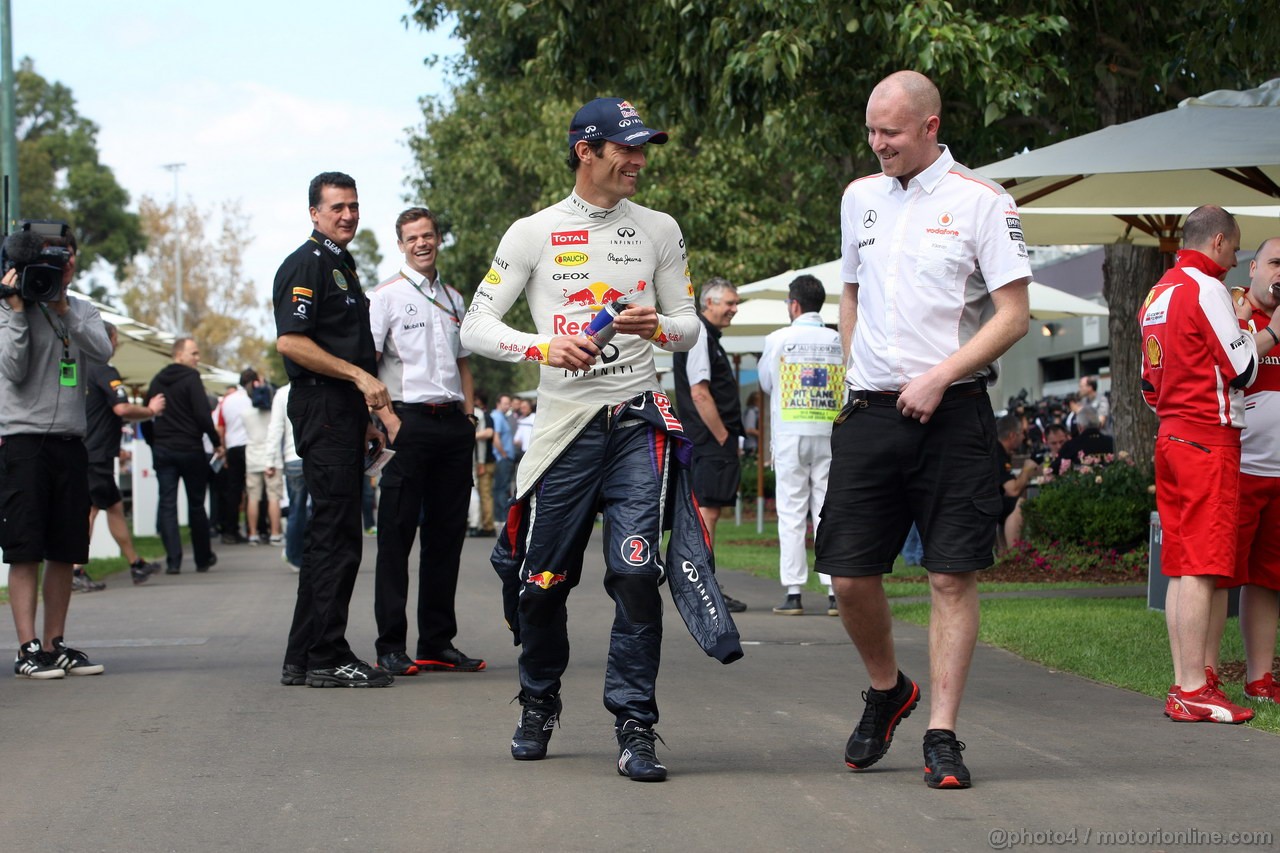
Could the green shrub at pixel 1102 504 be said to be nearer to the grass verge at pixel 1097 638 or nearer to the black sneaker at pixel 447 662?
the grass verge at pixel 1097 638

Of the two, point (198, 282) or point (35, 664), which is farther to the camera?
point (198, 282)

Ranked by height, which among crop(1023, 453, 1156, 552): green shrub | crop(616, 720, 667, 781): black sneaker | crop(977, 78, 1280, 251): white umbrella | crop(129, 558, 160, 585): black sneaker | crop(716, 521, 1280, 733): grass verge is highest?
crop(977, 78, 1280, 251): white umbrella

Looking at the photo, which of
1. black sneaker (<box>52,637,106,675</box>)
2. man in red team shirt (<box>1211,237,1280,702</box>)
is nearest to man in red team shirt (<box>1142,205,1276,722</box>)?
man in red team shirt (<box>1211,237,1280,702</box>)

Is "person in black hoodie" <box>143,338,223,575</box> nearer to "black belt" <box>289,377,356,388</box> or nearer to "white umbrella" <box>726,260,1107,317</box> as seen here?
"white umbrella" <box>726,260,1107,317</box>

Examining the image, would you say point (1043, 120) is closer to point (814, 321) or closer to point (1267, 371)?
point (814, 321)

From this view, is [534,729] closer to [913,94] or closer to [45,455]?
[913,94]

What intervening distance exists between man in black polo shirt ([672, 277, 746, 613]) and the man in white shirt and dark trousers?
39cm

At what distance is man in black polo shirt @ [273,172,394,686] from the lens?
24.2 feet

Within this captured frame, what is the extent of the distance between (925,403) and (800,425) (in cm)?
573

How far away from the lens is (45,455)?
8031 millimetres

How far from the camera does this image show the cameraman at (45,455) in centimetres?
793

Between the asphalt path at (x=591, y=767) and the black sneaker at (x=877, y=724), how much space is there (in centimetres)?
7

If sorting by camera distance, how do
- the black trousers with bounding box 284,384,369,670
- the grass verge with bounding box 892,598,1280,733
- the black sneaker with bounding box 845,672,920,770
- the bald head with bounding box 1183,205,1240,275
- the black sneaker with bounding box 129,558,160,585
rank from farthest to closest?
the black sneaker with bounding box 129,558,160,585, the black trousers with bounding box 284,384,369,670, the grass verge with bounding box 892,598,1280,733, the bald head with bounding box 1183,205,1240,275, the black sneaker with bounding box 845,672,920,770

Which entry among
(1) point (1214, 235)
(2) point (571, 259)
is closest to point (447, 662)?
(2) point (571, 259)
